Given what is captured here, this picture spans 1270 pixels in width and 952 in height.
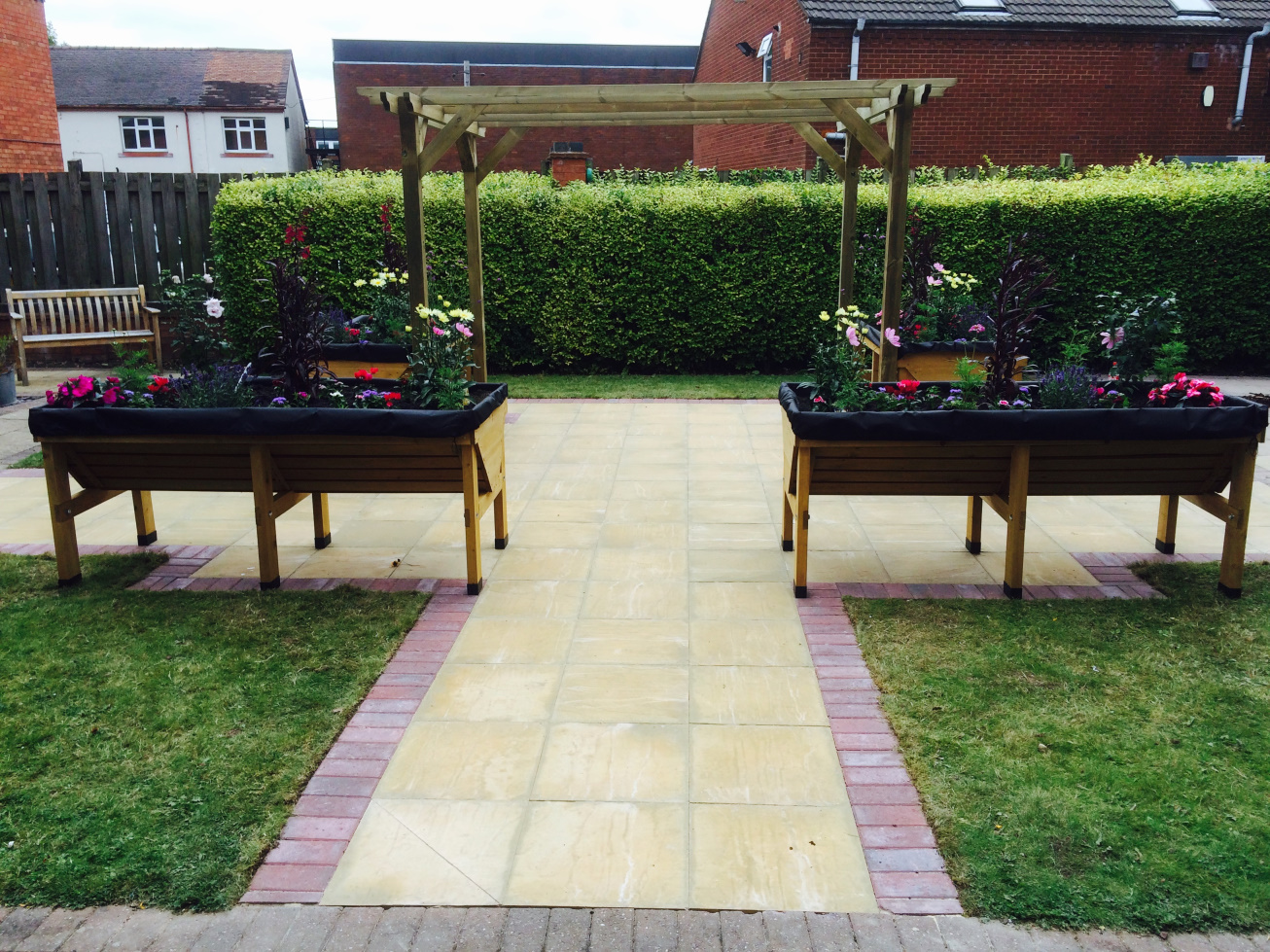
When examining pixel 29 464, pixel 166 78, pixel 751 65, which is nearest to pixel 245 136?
pixel 166 78

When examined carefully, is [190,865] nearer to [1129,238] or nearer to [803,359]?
[803,359]

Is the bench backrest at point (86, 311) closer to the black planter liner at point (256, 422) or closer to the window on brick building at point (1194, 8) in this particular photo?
the black planter liner at point (256, 422)

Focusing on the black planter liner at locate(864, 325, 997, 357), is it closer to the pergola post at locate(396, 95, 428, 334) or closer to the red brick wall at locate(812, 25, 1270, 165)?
the pergola post at locate(396, 95, 428, 334)

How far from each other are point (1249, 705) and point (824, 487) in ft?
6.64

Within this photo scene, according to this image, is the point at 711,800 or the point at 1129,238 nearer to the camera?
the point at 711,800

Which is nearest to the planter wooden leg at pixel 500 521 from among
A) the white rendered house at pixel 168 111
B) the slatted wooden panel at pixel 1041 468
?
the slatted wooden panel at pixel 1041 468

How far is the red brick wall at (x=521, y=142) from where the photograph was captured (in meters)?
30.5

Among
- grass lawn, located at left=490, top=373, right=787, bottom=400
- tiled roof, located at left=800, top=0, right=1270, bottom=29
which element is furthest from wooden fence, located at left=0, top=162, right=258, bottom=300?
tiled roof, located at left=800, top=0, right=1270, bottom=29

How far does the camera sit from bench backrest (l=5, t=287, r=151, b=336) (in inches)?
448

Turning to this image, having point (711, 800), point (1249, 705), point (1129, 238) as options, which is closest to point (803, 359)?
point (1129, 238)

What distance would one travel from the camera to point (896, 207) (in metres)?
5.94

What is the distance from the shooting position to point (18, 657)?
4219 millimetres

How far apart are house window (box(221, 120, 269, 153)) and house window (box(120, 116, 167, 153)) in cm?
218

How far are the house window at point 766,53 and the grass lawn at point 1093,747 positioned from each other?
1525 centimetres
